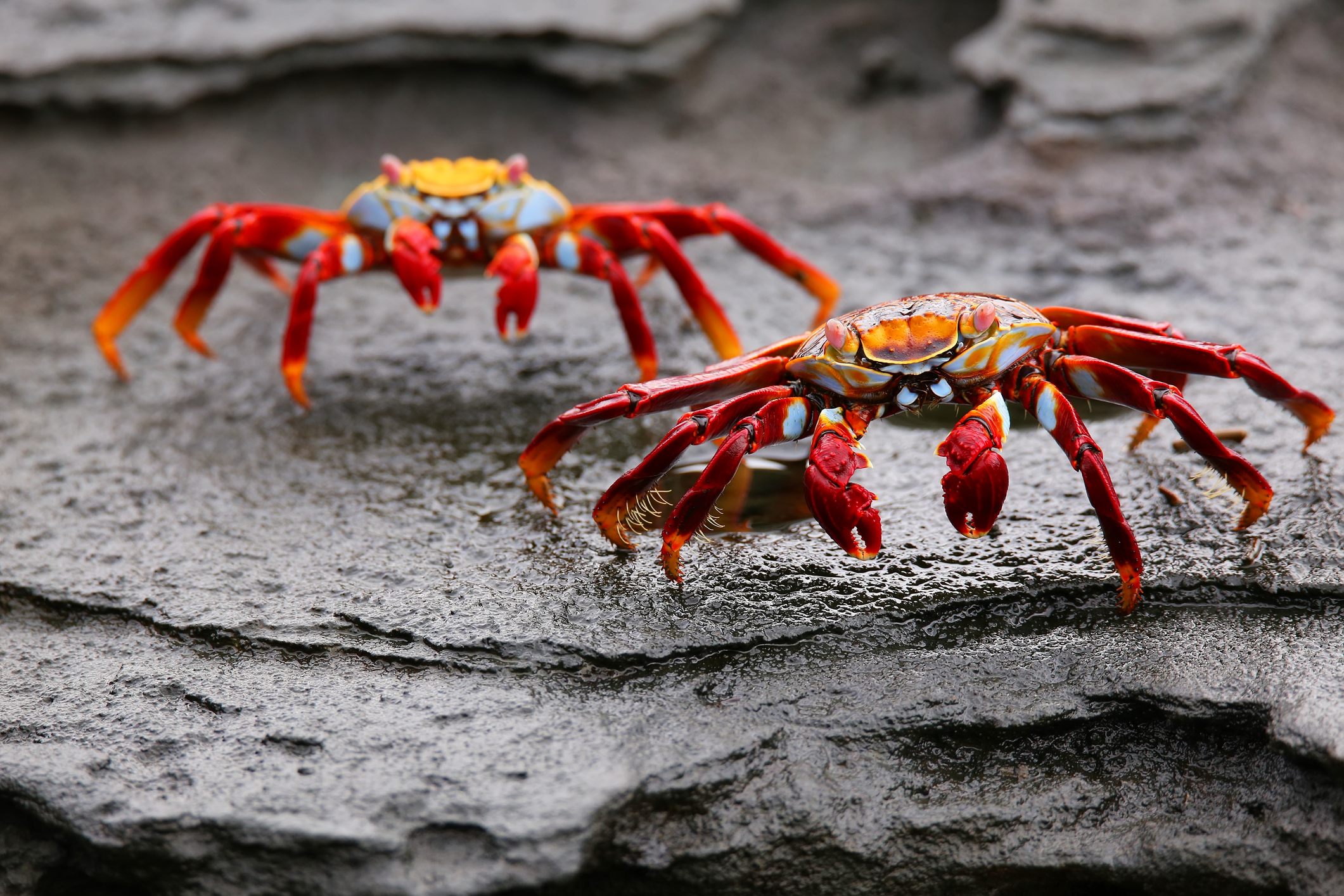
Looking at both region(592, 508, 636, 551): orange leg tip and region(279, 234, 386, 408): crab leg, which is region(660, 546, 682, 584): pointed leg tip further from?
region(279, 234, 386, 408): crab leg

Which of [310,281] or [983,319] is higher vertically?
[983,319]

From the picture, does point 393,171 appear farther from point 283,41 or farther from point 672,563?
point 283,41

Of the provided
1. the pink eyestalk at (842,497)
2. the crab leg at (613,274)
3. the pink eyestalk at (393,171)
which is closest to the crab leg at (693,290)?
the crab leg at (613,274)

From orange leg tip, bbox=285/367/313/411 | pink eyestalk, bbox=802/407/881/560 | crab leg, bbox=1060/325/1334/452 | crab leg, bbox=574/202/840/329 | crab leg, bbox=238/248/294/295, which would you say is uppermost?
crab leg, bbox=574/202/840/329

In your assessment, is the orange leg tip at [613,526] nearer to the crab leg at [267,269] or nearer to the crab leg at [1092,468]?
the crab leg at [1092,468]

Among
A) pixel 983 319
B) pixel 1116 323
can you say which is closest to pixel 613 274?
pixel 983 319

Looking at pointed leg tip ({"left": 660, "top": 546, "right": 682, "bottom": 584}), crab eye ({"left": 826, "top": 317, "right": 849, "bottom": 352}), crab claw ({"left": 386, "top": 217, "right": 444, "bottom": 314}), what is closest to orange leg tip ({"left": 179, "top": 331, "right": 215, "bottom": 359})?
crab claw ({"left": 386, "top": 217, "right": 444, "bottom": 314})
